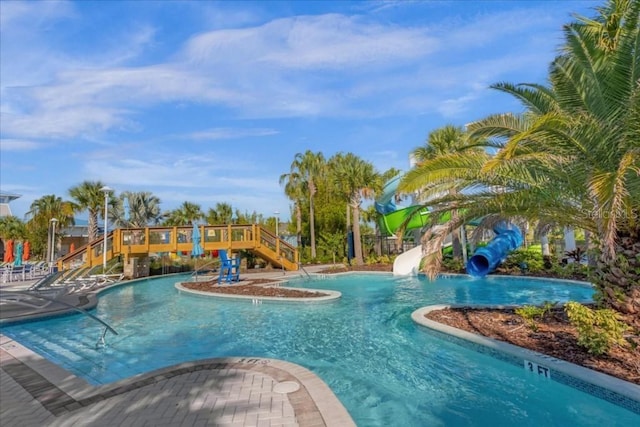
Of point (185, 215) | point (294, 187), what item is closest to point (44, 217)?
point (185, 215)

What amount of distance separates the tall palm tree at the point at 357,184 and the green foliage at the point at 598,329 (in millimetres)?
20519

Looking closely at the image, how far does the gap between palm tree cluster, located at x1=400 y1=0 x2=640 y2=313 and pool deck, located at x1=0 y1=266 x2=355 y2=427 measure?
12.0 ft

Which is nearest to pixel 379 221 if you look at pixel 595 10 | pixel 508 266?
pixel 508 266

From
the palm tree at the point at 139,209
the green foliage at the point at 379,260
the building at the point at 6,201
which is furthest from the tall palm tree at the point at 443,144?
the building at the point at 6,201

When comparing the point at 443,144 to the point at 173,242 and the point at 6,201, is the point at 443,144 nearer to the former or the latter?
the point at 173,242

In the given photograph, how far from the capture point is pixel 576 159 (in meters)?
6.54

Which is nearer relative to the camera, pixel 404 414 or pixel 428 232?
pixel 404 414

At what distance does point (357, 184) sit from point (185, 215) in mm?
23946

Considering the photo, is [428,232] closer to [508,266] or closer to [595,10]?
[595,10]

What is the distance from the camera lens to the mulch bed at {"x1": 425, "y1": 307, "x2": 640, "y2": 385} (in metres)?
5.34

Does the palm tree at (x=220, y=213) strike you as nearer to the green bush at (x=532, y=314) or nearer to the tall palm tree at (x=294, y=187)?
the tall palm tree at (x=294, y=187)

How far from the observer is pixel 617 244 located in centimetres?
687

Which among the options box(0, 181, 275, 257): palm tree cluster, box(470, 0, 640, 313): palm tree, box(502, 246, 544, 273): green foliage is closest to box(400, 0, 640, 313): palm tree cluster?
A: box(470, 0, 640, 313): palm tree

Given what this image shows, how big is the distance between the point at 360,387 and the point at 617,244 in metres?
5.20
